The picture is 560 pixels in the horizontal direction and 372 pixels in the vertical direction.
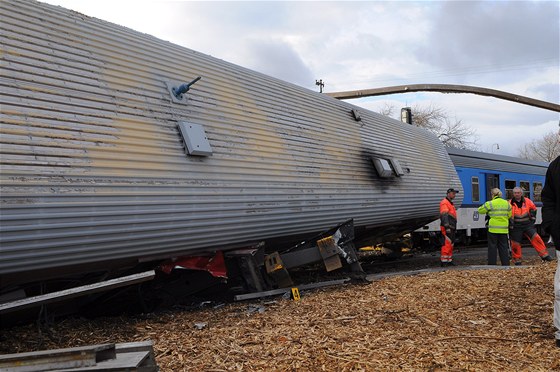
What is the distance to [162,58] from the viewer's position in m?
6.36

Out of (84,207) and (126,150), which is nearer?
(84,207)

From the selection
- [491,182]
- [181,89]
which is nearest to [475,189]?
[491,182]

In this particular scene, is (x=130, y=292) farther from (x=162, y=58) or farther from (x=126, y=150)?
(x=162, y=58)

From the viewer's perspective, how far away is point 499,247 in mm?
10562

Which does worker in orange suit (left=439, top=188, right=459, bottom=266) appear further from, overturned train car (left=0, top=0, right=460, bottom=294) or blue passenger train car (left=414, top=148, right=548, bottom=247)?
blue passenger train car (left=414, top=148, right=548, bottom=247)

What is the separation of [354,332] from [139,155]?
271 cm

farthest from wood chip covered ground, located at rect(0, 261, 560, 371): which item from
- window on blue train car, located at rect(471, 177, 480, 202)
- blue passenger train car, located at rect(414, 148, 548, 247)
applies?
window on blue train car, located at rect(471, 177, 480, 202)

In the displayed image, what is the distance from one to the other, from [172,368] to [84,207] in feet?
5.47

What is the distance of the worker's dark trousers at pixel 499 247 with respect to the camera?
34.1ft

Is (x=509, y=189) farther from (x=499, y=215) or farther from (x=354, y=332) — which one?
(x=354, y=332)

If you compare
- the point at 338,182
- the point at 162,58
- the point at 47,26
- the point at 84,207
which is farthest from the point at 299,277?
the point at 47,26

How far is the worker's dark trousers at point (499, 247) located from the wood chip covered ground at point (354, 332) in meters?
3.57

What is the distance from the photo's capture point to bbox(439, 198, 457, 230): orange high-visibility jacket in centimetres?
1090

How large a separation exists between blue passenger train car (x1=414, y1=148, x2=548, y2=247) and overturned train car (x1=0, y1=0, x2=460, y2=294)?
28.2 ft
